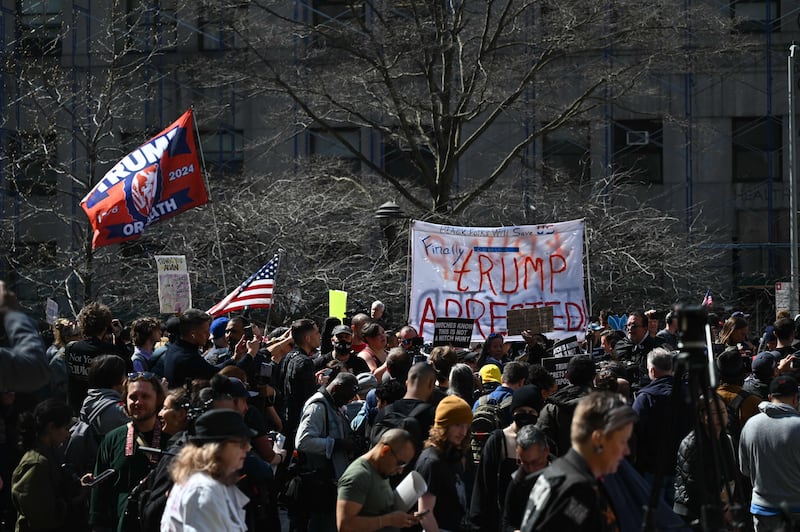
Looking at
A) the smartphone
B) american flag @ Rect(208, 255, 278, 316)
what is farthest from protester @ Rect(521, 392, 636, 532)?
american flag @ Rect(208, 255, 278, 316)

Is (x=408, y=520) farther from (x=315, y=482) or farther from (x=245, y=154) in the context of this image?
(x=245, y=154)

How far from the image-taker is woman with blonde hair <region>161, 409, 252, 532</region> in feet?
17.0

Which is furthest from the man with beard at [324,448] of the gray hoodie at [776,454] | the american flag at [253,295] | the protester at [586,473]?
the american flag at [253,295]

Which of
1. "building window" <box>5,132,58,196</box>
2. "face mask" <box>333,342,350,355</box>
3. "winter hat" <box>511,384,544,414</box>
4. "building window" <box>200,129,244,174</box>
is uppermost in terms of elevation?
"building window" <box>200,129,244,174</box>

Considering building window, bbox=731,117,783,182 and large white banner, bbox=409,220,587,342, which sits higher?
building window, bbox=731,117,783,182

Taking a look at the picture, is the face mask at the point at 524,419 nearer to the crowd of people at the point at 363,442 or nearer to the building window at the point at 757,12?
the crowd of people at the point at 363,442

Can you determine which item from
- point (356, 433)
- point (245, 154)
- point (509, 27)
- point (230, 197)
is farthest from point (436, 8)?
point (356, 433)

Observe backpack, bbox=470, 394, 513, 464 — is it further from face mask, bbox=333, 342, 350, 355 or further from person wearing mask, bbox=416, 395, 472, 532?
face mask, bbox=333, 342, 350, 355

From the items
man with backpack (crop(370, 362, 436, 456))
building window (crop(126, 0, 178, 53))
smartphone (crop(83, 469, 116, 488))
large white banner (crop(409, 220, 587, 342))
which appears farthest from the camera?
building window (crop(126, 0, 178, 53))

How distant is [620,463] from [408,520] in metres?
1.92

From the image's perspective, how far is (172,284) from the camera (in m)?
15.4

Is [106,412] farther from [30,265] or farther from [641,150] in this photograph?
[641,150]

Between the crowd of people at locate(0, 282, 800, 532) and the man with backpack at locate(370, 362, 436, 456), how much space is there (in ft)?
0.05

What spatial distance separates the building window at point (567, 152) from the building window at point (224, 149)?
8.38 m
